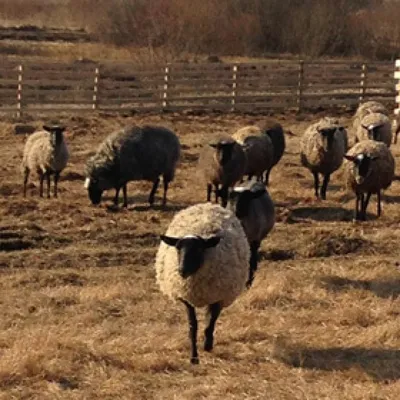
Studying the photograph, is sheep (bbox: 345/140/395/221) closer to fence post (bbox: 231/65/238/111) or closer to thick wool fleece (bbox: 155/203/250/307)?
thick wool fleece (bbox: 155/203/250/307)

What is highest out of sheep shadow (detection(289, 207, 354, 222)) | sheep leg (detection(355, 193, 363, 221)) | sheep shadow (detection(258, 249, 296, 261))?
sheep leg (detection(355, 193, 363, 221))

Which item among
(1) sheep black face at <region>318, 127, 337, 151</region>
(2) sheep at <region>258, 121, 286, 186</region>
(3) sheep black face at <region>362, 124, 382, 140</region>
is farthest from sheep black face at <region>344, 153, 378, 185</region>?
(3) sheep black face at <region>362, 124, 382, 140</region>

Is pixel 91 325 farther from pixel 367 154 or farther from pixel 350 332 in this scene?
pixel 367 154

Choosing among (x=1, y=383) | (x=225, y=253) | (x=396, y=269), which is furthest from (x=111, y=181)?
(x=1, y=383)

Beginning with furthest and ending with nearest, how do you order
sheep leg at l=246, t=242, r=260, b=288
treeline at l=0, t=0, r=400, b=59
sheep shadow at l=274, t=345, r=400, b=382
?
1. treeline at l=0, t=0, r=400, b=59
2. sheep leg at l=246, t=242, r=260, b=288
3. sheep shadow at l=274, t=345, r=400, b=382

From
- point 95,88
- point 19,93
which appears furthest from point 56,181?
point 95,88

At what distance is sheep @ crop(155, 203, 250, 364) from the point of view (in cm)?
706

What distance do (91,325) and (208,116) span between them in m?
16.3

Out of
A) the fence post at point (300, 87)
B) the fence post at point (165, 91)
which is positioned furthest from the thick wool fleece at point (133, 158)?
the fence post at point (300, 87)

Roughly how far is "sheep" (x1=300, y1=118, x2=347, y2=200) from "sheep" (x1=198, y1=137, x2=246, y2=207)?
4.73ft

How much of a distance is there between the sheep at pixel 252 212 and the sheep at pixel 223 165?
10.4 ft

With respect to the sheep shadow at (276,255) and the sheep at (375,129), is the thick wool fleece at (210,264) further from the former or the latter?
the sheep at (375,129)

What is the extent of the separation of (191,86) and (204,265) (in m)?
19.4

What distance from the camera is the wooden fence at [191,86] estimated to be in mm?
23797
